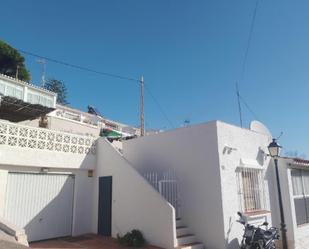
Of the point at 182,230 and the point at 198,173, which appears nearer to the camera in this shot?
the point at 182,230

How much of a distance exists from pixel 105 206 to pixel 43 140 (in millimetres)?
3746

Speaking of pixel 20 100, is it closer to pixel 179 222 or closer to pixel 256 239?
pixel 179 222

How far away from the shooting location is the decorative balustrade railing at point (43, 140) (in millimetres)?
10198

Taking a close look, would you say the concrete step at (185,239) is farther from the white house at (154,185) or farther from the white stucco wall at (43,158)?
the white stucco wall at (43,158)

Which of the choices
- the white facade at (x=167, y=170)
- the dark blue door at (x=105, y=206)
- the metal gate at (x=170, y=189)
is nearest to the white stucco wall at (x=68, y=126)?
the white facade at (x=167, y=170)

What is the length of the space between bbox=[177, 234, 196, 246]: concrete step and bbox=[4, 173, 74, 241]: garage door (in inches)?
201

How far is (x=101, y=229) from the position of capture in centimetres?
1167

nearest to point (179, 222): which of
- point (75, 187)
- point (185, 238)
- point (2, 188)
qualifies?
point (185, 238)

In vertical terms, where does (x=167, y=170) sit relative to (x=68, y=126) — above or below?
below

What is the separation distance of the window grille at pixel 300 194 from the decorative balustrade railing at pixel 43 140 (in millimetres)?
9130

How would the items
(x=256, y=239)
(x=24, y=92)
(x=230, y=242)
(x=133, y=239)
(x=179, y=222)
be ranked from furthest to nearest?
(x=24, y=92) < (x=179, y=222) < (x=133, y=239) < (x=230, y=242) < (x=256, y=239)

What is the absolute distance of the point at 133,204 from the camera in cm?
1034

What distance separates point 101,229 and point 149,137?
4.39 m

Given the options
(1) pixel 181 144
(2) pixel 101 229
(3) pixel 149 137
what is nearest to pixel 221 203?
(1) pixel 181 144
